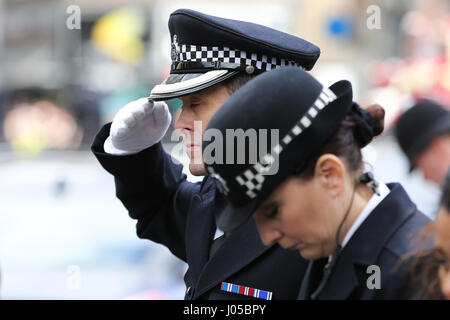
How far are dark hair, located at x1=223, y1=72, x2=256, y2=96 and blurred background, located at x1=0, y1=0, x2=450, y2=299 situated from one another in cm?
40

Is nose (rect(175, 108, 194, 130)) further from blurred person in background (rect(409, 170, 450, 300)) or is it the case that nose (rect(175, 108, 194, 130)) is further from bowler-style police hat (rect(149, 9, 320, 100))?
blurred person in background (rect(409, 170, 450, 300))

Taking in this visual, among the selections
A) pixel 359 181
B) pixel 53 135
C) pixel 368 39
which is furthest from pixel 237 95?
pixel 368 39

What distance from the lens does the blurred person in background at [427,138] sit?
424 centimetres

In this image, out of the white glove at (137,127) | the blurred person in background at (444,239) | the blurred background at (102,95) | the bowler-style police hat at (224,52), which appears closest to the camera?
the blurred person in background at (444,239)

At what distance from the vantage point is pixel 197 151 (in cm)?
225

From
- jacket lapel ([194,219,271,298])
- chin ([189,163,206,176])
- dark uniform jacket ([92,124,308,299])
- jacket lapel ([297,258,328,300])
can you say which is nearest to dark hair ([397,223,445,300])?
jacket lapel ([297,258,328,300])

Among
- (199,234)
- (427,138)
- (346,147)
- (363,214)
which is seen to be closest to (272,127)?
(346,147)

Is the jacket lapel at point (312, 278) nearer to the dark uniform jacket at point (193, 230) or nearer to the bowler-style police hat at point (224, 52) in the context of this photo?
the dark uniform jacket at point (193, 230)

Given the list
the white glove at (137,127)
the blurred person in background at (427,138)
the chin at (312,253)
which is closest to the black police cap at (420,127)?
the blurred person in background at (427,138)

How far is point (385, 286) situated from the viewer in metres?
1.73

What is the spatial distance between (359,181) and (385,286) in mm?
244

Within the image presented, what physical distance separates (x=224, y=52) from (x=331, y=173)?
0.68 meters

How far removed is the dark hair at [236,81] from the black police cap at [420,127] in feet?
7.28

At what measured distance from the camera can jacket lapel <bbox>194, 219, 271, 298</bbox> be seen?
7.14 ft
